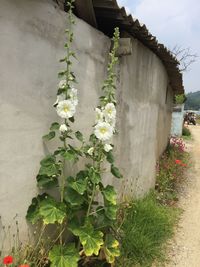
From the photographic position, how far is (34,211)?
3.44 meters

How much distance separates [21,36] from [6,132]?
0.87m

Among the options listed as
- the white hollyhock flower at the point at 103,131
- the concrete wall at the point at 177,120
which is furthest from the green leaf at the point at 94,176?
the concrete wall at the point at 177,120

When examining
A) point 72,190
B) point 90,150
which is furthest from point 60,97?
point 72,190

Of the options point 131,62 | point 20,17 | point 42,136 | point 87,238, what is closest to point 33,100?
point 42,136

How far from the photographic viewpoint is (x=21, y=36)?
126 inches

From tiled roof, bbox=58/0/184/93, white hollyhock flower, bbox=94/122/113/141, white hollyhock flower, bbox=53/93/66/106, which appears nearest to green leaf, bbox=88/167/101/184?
white hollyhock flower, bbox=94/122/113/141

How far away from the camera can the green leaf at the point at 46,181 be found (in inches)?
136

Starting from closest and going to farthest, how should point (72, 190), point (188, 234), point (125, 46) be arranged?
point (72, 190) < point (125, 46) < point (188, 234)

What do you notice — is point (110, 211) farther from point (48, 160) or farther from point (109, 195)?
point (48, 160)

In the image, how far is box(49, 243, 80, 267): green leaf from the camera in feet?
10.9

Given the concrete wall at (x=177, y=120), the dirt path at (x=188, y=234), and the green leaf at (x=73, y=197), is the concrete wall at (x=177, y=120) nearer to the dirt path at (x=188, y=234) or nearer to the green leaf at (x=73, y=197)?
the dirt path at (x=188, y=234)

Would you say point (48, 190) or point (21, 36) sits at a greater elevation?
point (21, 36)

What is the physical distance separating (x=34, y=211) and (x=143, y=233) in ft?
6.60

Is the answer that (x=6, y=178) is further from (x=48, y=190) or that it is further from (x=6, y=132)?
(x=48, y=190)
